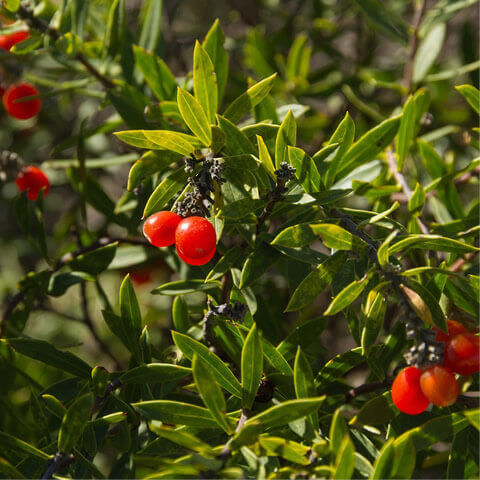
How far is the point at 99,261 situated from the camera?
1178mm

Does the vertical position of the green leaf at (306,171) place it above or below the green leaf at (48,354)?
above

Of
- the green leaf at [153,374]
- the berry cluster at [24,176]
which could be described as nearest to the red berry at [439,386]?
the green leaf at [153,374]

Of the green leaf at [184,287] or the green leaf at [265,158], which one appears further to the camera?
the green leaf at [184,287]

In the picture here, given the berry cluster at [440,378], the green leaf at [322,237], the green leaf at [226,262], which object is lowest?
the berry cluster at [440,378]

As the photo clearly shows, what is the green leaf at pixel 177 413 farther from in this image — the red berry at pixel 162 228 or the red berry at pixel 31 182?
the red berry at pixel 31 182

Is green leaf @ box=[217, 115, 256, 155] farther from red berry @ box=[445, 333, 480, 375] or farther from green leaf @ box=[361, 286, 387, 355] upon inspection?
red berry @ box=[445, 333, 480, 375]

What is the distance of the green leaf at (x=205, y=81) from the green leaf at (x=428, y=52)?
3.47 ft

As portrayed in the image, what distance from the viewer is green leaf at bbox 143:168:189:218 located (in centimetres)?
86

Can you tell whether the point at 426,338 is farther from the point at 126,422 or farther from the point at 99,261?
the point at 99,261

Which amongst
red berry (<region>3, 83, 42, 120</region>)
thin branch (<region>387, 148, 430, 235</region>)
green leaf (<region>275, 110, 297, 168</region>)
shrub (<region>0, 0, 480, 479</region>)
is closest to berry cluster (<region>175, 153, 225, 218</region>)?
shrub (<region>0, 0, 480, 479</region>)

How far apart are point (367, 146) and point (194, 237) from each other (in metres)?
0.43

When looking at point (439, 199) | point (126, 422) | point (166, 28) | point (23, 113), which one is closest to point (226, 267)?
point (126, 422)

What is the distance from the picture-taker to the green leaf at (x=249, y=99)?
0.89m

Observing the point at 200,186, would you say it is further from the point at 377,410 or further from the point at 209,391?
the point at 377,410
